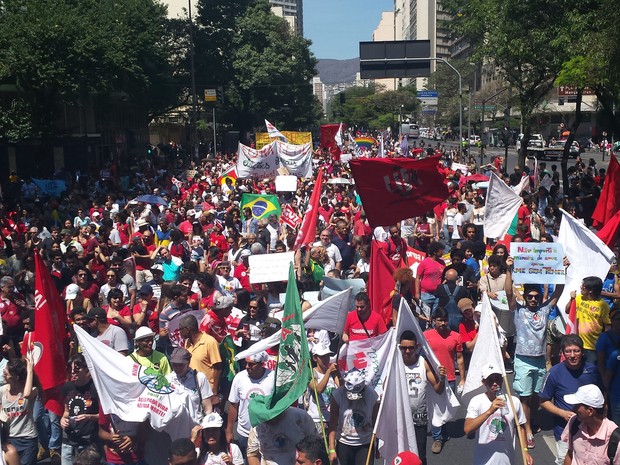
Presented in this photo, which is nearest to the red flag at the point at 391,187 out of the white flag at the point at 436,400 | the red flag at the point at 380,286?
the red flag at the point at 380,286

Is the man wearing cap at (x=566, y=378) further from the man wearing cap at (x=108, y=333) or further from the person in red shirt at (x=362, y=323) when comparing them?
the man wearing cap at (x=108, y=333)

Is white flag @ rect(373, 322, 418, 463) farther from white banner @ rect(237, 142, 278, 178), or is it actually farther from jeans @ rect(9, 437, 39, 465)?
white banner @ rect(237, 142, 278, 178)

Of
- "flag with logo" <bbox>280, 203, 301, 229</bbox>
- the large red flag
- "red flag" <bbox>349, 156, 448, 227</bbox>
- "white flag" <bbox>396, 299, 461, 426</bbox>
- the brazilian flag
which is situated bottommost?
"white flag" <bbox>396, 299, 461, 426</bbox>

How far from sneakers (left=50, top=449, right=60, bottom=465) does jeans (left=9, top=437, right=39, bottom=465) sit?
49cm

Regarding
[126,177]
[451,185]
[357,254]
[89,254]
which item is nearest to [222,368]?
[89,254]

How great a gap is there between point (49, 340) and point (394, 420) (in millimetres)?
3057

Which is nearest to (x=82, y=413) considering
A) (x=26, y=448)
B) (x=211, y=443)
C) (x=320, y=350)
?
(x=26, y=448)

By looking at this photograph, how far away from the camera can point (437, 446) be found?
7.41 m

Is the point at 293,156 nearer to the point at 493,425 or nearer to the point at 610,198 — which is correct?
the point at 610,198

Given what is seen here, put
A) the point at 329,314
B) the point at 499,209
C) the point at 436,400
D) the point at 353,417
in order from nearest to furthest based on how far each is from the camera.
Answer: the point at 353,417
the point at 436,400
the point at 329,314
the point at 499,209

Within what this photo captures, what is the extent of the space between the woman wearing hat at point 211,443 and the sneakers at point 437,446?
219 centimetres

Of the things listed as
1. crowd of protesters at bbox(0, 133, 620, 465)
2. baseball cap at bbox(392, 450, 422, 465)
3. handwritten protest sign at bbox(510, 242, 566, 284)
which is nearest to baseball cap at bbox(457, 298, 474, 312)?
crowd of protesters at bbox(0, 133, 620, 465)

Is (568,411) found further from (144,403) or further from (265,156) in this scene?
(265,156)

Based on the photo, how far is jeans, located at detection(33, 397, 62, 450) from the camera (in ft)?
23.1
